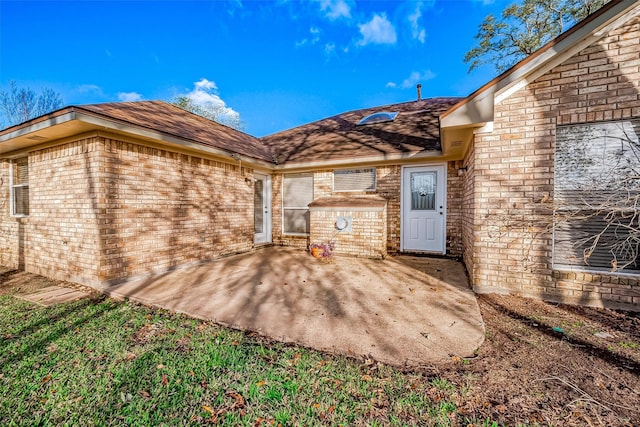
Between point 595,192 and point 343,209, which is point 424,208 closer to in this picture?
point 343,209

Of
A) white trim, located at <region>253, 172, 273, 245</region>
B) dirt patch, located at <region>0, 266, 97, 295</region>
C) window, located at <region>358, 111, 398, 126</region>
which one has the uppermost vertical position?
window, located at <region>358, 111, 398, 126</region>

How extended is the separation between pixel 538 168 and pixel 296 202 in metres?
6.45

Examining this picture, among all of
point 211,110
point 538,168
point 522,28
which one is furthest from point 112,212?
point 211,110

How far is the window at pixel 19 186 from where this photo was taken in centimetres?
654

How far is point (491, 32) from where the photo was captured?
14703mm

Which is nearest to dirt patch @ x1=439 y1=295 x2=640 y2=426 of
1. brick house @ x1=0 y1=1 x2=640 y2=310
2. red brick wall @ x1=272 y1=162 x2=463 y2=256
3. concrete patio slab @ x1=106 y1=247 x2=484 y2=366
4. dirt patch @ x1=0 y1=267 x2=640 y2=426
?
dirt patch @ x1=0 y1=267 x2=640 y2=426

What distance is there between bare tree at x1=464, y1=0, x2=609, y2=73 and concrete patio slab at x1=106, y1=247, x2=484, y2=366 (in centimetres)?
1462

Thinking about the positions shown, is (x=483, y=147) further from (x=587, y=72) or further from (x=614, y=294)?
(x=614, y=294)

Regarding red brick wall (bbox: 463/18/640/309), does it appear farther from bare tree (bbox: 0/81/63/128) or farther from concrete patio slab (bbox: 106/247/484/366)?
bare tree (bbox: 0/81/63/128)

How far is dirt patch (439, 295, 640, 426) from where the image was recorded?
1.91m

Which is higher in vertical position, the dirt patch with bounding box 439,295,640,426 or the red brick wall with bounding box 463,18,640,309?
the red brick wall with bounding box 463,18,640,309

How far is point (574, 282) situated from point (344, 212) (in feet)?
15.4

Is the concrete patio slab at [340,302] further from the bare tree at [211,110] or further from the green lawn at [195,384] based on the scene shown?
the bare tree at [211,110]

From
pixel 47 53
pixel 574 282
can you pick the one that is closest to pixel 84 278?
pixel 574 282
